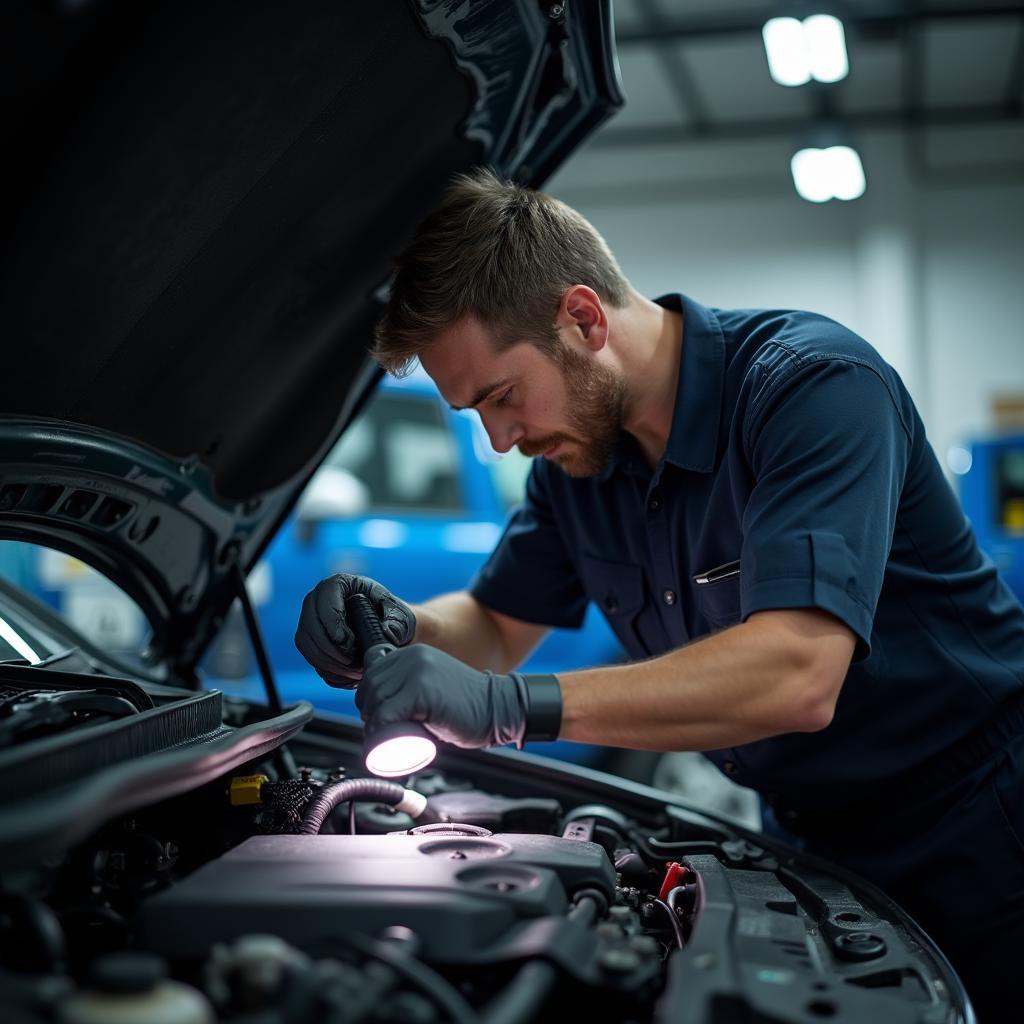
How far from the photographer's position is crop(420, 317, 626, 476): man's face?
62.4 inches

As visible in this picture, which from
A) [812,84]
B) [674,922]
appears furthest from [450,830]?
[812,84]

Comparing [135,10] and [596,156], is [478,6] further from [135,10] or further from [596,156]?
[596,156]

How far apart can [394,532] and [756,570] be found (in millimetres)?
2741

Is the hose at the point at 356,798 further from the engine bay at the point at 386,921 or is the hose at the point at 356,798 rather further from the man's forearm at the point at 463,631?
the man's forearm at the point at 463,631

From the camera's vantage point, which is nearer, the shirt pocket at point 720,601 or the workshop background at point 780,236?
the shirt pocket at point 720,601

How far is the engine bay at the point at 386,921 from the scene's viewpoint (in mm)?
786

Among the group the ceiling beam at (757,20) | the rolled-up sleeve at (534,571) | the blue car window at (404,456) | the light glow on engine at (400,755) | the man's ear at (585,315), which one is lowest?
the light glow on engine at (400,755)

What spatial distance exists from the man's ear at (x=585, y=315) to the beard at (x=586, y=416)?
0.03 metres

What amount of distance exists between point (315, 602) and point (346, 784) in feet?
0.89

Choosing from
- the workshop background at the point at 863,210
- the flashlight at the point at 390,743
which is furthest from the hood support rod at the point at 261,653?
the workshop background at the point at 863,210

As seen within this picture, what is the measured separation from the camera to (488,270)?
1.56 m

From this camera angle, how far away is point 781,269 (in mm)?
8352

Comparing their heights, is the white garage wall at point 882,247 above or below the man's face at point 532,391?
above

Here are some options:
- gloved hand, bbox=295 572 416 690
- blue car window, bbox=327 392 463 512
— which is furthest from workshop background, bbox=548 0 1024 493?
gloved hand, bbox=295 572 416 690
